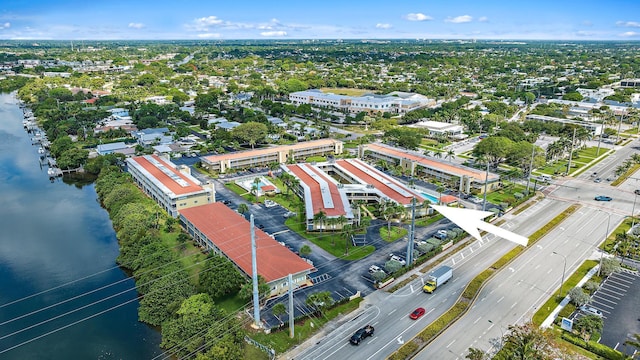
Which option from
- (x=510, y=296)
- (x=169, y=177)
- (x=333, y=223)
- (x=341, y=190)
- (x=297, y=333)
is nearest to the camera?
(x=297, y=333)

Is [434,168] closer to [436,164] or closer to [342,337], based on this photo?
[436,164]

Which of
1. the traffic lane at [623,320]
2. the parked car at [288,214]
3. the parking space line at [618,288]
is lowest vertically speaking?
the traffic lane at [623,320]

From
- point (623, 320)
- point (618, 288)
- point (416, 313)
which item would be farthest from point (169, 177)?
point (618, 288)

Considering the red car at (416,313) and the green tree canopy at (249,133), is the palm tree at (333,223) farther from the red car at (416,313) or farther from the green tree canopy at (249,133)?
the green tree canopy at (249,133)

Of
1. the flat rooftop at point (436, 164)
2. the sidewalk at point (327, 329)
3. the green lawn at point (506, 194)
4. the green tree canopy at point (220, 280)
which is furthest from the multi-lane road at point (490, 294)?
the green tree canopy at point (220, 280)

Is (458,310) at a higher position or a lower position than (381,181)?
lower

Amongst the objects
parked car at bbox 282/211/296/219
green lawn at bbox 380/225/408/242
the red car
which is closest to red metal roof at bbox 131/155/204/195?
parked car at bbox 282/211/296/219

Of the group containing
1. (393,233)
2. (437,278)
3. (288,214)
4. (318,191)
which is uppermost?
(318,191)

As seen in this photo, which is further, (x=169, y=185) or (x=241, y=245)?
(x=169, y=185)
